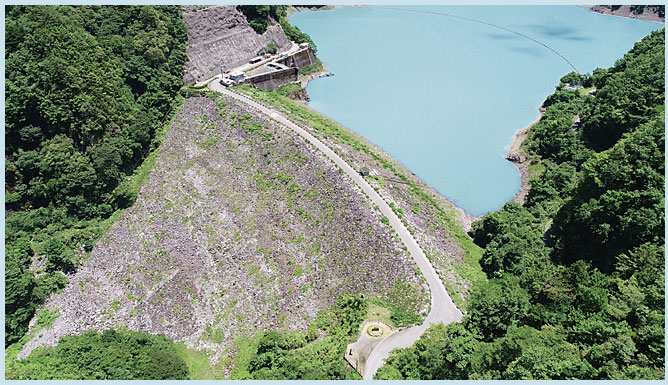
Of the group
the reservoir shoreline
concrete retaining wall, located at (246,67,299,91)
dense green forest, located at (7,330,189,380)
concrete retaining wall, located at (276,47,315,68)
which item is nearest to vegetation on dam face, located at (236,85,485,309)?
concrete retaining wall, located at (246,67,299,91)

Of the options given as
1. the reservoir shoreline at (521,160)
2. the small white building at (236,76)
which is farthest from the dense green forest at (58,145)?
the reservoir shoreline at (521,160)

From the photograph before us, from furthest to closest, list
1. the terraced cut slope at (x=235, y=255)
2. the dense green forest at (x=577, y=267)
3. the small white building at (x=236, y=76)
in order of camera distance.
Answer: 1. the small white building at (x=236, y=76)
2. the terraced cut slope at (x=235, y=255)
3. the dense green forest at (x=577, y=267)

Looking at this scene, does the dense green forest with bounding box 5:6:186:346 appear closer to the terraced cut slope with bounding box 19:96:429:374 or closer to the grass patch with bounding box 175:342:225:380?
the terraced cut slope with bounding box 19:96:429:374

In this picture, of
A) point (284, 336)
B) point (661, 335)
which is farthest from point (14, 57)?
point (661, 335)

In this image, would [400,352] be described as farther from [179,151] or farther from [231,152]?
[179,151]

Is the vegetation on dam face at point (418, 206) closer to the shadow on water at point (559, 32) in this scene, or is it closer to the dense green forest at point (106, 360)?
the dense green forest at point (106, 360)

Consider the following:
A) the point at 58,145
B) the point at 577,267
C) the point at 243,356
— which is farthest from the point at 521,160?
the point at 58,145
